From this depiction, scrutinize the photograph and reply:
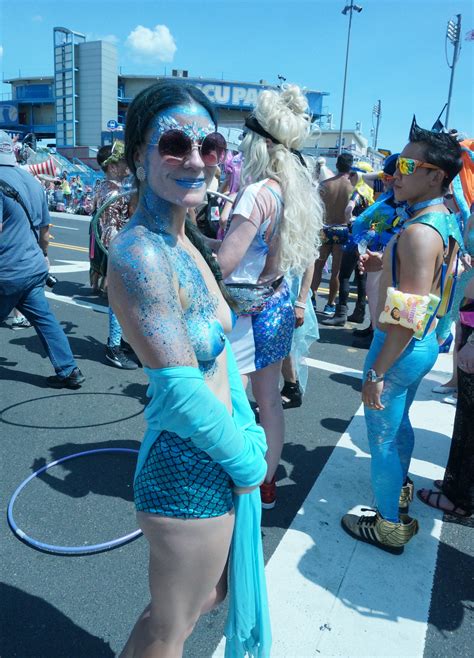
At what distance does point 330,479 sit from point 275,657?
1.42 meters

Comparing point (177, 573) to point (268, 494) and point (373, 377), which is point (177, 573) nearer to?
point (373, 377)

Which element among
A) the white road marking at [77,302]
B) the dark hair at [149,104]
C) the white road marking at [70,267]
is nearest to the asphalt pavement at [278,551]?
the dark hair at [149,104]

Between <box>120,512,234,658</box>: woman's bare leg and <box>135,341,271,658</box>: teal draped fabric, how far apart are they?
3.3 inches

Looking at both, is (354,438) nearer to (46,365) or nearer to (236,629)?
(236,629)

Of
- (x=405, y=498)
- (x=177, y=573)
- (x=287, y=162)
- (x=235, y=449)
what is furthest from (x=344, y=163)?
(x=177, y=573)

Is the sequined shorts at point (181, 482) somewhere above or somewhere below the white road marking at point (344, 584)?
above

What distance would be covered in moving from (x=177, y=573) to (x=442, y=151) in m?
2.05

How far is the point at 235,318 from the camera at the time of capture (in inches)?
67.2

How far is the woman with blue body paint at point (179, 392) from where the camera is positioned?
1.21 m

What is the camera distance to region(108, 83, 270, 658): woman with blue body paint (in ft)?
3.97

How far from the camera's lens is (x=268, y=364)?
105 inches

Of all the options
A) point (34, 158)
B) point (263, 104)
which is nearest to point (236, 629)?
point (263, 104)

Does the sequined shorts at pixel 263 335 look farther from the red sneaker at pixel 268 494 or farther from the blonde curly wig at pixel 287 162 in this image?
the red sneaker at pixel 268 494

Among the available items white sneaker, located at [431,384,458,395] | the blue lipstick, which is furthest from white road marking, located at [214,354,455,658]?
the blue lipstick
